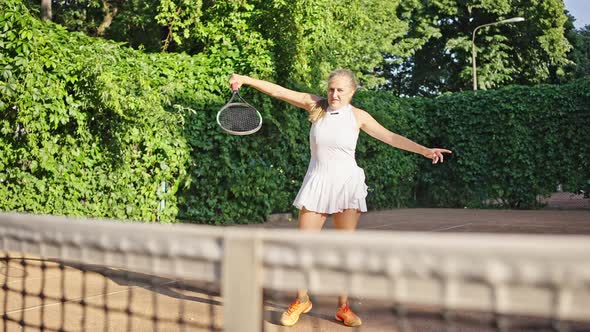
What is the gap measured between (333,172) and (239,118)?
8.05ft

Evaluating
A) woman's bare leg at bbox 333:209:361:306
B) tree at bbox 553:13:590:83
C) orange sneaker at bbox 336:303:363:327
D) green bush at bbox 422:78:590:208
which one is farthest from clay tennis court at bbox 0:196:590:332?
tree at bbox 553:13:590:83

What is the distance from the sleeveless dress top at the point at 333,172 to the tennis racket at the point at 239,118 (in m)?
1.97

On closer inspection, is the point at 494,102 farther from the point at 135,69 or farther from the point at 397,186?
the point at 135,69

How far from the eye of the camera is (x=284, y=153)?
38.5ft

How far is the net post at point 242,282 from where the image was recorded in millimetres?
1653

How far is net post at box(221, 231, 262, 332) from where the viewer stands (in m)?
1.65

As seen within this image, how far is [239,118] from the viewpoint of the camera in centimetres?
686

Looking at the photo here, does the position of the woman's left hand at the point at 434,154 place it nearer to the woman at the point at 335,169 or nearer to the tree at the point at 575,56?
the woman at the point at 335,169

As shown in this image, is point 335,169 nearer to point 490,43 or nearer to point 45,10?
point 45,10

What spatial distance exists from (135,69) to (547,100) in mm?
9774

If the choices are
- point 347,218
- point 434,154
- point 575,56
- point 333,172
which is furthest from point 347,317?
point 575,56

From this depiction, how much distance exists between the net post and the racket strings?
4.84 m

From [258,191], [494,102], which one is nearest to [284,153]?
[258,191]

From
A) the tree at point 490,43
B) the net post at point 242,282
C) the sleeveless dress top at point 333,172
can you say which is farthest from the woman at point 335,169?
the tree at point 490,43
